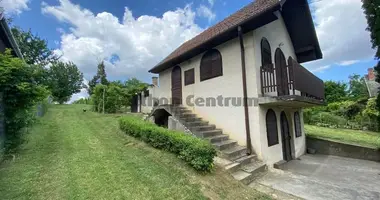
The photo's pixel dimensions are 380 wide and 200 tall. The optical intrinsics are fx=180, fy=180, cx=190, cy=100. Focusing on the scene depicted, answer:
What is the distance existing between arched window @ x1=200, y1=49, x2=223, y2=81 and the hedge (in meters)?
3.17

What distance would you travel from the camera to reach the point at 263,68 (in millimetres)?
6359

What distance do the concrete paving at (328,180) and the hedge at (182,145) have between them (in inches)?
59.8

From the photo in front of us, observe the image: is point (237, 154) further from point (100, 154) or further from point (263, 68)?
point (100, 154)

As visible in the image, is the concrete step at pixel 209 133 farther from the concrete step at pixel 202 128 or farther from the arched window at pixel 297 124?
the arched window at pixel 297 124

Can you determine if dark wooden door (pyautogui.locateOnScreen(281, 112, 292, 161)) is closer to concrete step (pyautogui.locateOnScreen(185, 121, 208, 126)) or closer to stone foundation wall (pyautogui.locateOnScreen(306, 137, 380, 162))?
stone foundation wall (pyautogui.locateOnScreen(306, 137, 380, 162))

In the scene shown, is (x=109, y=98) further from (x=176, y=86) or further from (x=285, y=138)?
(x=285, y=138)

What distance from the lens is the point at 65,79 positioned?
111ft

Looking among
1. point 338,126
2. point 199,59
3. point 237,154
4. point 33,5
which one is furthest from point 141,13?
point 338,126

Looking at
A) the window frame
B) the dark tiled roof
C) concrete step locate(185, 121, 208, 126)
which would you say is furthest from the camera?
the window frame

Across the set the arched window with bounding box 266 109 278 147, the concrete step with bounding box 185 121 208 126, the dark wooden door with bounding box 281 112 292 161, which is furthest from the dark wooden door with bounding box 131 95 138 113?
the arched window with bounding box 266 109 278 147

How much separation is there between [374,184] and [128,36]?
1610 cm

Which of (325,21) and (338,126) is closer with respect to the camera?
(325,21)

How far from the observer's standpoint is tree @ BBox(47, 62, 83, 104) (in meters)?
32.4

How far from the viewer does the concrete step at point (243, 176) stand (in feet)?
15.4
